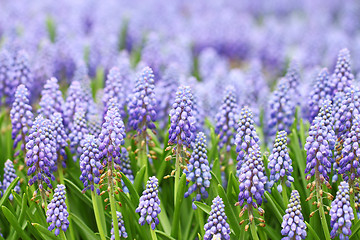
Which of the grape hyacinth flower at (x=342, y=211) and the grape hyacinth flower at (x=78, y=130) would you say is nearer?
the grape hyacinth flower at (x=342, y=211)

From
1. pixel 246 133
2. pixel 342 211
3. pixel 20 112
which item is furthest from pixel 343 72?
pixel 20 112

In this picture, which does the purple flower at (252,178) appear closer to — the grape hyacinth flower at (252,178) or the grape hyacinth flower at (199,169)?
the grape hyacinth flower at (252,178)

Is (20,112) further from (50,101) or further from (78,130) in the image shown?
(78,130)

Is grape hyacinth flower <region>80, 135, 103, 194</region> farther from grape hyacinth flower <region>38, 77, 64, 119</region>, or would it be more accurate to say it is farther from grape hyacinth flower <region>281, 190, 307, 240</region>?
grape hyacinth flower <region>281, 190, 307, 240</region>

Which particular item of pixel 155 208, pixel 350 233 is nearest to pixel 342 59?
pixel 350 233

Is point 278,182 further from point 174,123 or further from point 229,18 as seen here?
point 229,18

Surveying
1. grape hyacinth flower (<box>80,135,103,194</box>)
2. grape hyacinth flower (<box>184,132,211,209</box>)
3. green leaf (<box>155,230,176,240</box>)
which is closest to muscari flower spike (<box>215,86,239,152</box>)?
grape hyacinth flower (<box>184,132,211,209</box>)

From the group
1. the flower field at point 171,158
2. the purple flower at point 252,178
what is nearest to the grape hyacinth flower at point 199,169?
the flower field at point 171,158
